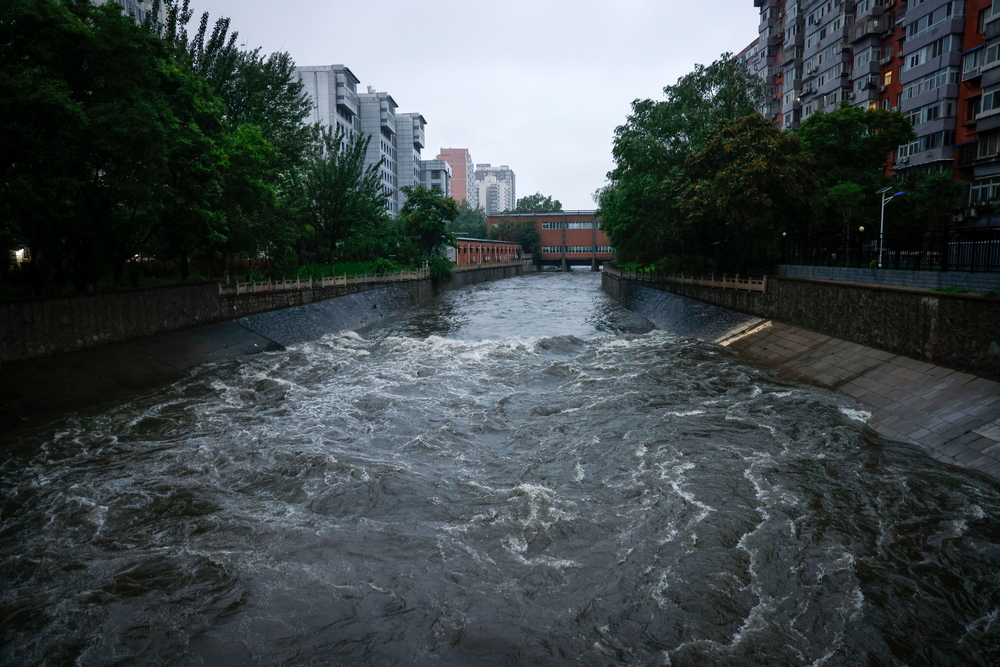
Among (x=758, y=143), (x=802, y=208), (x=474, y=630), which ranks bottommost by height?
(x=474, y=630)

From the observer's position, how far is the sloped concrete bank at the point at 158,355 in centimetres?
1684

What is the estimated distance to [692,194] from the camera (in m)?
33.2

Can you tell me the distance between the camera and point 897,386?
1683 centimetres

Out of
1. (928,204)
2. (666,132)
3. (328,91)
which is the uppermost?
(328,91)

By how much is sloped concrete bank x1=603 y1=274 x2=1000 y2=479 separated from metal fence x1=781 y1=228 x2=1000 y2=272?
3890 mm

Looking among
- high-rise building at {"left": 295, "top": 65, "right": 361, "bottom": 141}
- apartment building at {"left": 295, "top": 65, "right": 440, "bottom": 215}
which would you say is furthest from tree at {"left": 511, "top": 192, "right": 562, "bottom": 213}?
high-rise building at {"left": 295, "top": 65, "right": 361, "bottom": 141}

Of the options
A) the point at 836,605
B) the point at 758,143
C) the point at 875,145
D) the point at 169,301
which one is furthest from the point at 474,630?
the point at 875,145

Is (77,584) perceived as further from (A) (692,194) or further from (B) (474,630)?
(A) (692,194)

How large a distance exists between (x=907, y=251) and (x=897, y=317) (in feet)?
17.3

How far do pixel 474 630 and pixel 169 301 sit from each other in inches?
899

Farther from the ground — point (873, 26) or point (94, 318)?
point (873, 26)

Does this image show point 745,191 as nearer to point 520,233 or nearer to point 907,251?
point 907,251

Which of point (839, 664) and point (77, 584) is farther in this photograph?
point (77, 584)

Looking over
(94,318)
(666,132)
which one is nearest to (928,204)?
(666,132)
